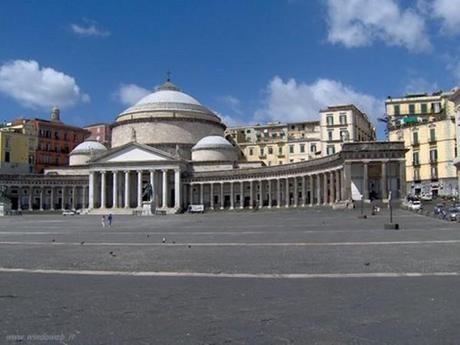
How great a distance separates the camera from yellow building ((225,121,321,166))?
123m

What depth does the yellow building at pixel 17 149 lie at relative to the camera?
11906cm

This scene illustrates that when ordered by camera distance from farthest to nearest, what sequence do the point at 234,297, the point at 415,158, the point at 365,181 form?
the point at 415,158
the point at 365,181
the point at 234,297

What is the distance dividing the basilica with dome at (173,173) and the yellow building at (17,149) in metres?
7.16

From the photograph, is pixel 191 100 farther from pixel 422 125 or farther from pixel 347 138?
pixel 422 125

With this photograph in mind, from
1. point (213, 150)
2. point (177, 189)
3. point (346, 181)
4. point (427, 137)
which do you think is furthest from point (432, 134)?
point (177, 189)

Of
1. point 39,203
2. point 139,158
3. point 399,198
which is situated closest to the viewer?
point 399,198

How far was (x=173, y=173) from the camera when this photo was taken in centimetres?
11219

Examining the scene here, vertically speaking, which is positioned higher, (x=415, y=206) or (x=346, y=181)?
(x=346, y=181)

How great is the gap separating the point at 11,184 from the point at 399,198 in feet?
264

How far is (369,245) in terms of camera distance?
23391 millimetres

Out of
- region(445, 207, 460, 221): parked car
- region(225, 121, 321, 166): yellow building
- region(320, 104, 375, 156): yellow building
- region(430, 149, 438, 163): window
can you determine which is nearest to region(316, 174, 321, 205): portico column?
region(430, 149, 438, 163): window

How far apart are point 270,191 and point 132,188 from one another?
32.1 m

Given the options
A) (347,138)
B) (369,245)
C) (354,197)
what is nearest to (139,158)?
(347,138)

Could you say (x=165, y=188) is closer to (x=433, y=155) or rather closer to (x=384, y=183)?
(x=384, y=183)
